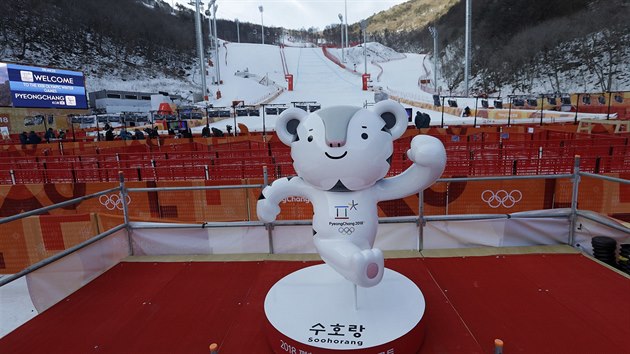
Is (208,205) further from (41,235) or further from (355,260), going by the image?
(355,260)

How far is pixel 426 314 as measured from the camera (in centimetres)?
412

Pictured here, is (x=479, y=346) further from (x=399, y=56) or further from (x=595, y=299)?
(x=399, y=56)

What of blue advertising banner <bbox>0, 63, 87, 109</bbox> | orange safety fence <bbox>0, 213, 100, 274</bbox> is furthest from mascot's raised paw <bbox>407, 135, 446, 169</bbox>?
blue advertising banner <bbox>0, 63, 87, 109</bbox>

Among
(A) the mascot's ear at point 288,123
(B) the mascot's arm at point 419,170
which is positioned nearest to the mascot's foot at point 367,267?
(B) the mascot's arm at point 419,170

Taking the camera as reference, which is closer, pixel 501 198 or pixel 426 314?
pixel 426 314

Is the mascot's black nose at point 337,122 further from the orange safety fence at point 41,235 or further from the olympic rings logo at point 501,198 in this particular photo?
the olympic rings logo at point 501,198

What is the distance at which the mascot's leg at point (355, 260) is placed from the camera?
3.24m

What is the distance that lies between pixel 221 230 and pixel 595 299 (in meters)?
5.09

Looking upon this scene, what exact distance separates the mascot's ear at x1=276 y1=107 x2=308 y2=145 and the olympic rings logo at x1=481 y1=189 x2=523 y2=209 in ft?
16.4

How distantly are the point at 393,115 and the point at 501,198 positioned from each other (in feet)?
15.8

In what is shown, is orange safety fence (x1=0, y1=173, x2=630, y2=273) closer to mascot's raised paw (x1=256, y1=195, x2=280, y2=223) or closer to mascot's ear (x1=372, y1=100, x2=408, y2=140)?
mascot's raised paw (x1=256, y1=195, x2=280, y2=223)

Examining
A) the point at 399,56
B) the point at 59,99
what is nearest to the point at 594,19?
the point at 399,56

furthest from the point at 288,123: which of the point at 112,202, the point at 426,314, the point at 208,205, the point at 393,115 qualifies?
the point at 112,202

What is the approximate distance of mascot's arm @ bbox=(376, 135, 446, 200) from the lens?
12.0 feet
